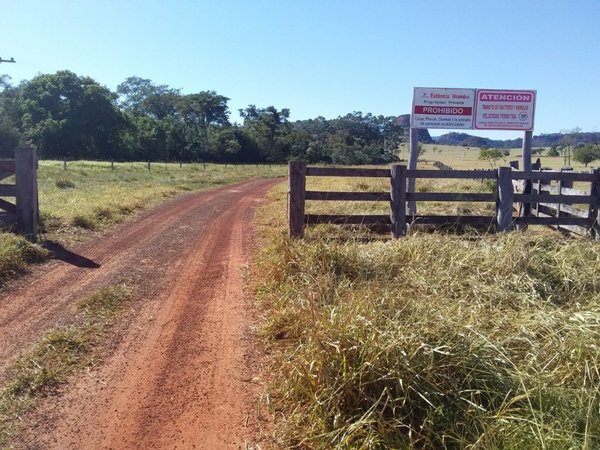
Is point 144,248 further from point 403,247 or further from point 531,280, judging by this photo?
point 531,280

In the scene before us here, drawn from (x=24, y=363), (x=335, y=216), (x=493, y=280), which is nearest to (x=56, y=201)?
(x=335, y=216)

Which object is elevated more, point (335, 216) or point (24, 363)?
point (335, 216)

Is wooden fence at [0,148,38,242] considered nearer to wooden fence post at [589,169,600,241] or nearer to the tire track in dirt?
the tire track in dirt

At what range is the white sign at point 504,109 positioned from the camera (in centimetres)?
1211

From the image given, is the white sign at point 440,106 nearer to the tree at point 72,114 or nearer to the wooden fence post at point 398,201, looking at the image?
the wooden fence post at point 398,201

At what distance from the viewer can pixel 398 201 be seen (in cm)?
938

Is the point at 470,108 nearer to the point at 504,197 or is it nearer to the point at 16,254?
the point at 504,197

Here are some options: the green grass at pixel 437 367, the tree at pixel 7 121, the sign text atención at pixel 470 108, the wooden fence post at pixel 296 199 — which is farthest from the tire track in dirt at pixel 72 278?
the tree at pixel 7 121

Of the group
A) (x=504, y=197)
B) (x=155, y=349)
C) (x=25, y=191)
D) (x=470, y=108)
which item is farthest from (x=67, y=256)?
(x=470, y=108)

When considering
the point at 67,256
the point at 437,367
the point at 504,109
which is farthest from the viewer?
the point at 504,109

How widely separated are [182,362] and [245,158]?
83.5 m

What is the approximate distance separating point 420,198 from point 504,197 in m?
1.61

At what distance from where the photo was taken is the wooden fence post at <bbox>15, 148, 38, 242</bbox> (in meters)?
9.77

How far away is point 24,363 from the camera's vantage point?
15.2 ft
